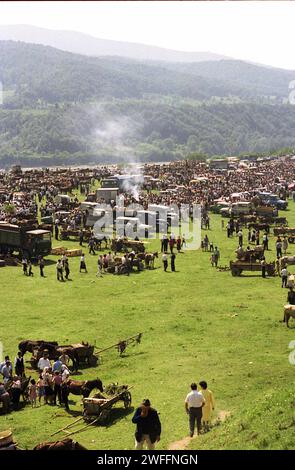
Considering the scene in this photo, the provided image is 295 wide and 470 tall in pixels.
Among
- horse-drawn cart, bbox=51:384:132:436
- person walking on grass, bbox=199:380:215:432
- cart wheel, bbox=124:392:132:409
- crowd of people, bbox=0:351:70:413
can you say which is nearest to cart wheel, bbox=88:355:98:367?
crowd of people, bbox=0:351:70:413

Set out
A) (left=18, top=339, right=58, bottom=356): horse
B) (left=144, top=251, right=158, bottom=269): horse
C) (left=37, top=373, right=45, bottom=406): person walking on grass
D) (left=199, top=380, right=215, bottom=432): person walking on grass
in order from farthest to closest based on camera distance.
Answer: (left=144, top=251, right=158, bottom=269): horse < (left=18, top=339, right=58, bottom=356): horse < (left=37, top=373, right=45, bottom=406): person walking on grass < (left=199, top=380, right=215, bottom=432): person walking on grass

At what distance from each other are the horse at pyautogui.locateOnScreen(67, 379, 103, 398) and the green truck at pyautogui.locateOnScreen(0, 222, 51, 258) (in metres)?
22.1

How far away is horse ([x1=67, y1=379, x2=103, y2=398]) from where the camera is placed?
17.2 m

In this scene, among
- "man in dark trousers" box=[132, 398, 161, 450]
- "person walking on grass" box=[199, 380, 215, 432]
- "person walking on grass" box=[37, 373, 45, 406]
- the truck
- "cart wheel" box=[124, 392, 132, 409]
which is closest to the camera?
"man in dark trousers" box=[132, 398, 161, 450]

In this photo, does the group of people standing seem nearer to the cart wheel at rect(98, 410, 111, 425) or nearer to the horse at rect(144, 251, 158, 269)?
the cart wheel at rect(98, 410, 111, 425)

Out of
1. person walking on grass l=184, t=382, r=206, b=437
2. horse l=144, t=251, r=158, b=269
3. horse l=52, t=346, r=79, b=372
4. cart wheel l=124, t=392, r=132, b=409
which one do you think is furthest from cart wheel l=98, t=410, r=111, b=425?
horse l=144, t=251, r=158, b=269

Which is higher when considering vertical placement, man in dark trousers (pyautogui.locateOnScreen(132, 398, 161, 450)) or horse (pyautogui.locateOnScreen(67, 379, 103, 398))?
man in dark trousers (pyautogui.locateOnScreen(132, 398, 161, 450))

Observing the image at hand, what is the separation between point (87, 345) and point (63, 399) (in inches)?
124

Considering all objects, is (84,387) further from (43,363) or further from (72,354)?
(72,354)

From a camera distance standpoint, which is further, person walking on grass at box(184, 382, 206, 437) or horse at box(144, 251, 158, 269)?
horse at box(144, 251, 158, 269)

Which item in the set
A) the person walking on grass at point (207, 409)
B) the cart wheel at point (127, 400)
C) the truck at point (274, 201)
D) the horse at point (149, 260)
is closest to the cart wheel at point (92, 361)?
the cart wheel at point (127, 400)

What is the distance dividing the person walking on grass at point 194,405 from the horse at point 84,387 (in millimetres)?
4013

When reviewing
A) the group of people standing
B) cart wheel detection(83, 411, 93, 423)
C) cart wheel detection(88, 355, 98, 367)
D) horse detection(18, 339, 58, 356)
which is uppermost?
the group of people standing
